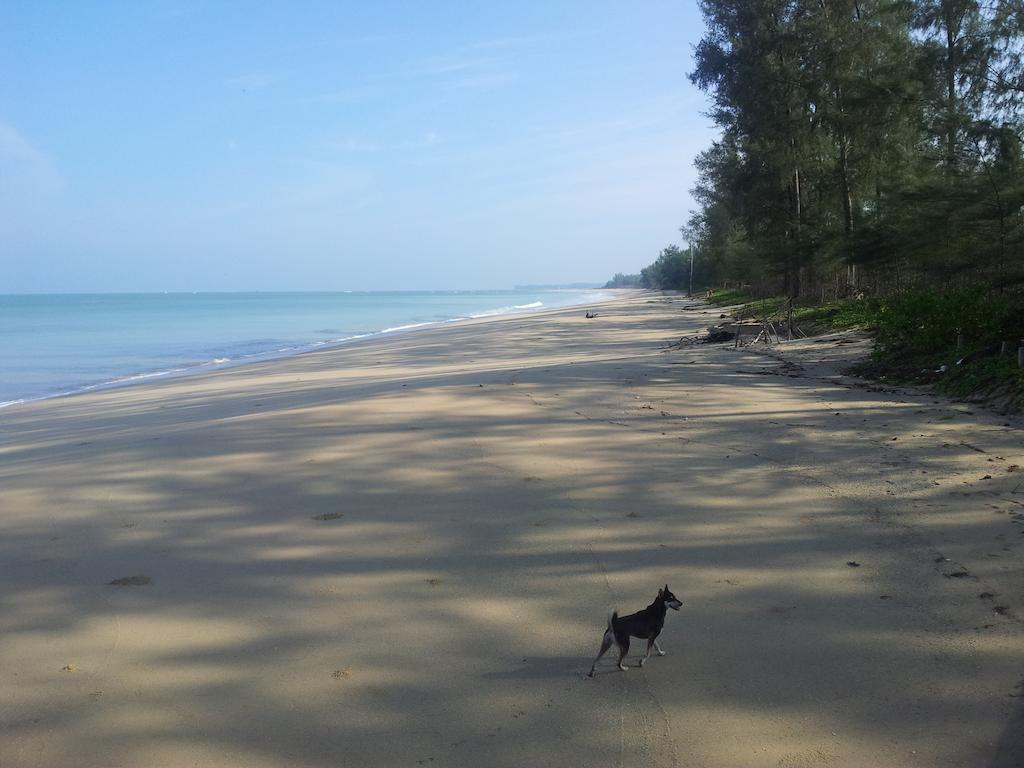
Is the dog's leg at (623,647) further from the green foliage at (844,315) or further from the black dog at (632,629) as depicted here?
the green foliage at (844,315)

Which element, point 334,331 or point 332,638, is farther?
point 334,331

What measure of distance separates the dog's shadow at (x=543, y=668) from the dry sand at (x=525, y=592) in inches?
0.5

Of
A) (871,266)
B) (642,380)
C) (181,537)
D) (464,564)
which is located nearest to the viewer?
(464,564)

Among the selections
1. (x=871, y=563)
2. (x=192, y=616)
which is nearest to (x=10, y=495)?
(x=192, y=616)

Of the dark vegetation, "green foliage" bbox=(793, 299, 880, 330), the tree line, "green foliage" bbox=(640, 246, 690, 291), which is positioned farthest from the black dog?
"green foliage" bbox=(640, 246, 690, 291)

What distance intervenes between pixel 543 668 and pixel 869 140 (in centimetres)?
2296

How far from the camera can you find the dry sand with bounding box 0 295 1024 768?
3020 mm

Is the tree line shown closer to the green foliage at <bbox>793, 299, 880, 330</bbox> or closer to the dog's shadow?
the green foliage at <bbox>793, 299, 880, 330</bbox>

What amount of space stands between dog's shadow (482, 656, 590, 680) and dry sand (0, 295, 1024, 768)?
0.04ft

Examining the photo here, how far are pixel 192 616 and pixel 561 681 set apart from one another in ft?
6.93

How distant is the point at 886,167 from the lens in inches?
921

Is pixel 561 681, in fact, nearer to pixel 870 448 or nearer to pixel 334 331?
pixel 870 448

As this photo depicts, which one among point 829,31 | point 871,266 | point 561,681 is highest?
point 829,31

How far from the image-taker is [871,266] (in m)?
20.1
